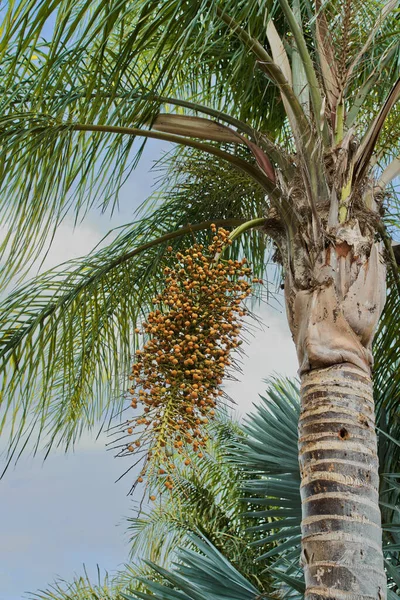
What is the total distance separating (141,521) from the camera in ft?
25.8

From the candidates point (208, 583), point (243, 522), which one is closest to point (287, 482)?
point (208, 583)

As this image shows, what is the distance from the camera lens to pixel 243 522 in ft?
24.6

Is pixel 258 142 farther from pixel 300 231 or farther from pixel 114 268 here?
pixel 114 268

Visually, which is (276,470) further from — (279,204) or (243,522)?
(243,522)

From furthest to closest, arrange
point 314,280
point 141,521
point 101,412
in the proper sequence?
point 141,521 → point 101,412 → point 314,280

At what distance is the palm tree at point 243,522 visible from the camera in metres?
3.79

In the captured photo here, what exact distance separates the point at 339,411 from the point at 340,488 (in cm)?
28

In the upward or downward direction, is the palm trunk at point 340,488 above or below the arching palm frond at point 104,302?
below

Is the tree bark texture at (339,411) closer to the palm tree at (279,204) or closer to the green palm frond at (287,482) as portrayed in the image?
the palm tree at (279,204)

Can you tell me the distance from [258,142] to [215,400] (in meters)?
1.43

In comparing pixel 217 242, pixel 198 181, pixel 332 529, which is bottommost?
pixel 332 529

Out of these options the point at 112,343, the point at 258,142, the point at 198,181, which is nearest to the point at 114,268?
the point at 112,343

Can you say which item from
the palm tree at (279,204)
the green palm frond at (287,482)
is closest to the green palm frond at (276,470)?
the green palm frond at (287,482)

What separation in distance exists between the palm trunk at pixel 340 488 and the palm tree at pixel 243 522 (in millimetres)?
377
